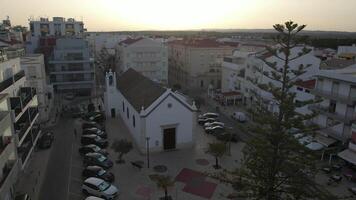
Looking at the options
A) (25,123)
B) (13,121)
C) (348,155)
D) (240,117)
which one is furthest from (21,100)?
(348,155)

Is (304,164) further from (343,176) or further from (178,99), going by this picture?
(178,99)

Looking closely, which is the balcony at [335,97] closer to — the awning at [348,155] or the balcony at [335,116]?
the balcony at [335,116]

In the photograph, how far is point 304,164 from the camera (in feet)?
56.7

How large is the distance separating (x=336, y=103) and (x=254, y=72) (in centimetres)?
1932

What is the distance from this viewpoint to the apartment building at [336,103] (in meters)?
32.2

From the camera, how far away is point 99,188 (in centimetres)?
2559

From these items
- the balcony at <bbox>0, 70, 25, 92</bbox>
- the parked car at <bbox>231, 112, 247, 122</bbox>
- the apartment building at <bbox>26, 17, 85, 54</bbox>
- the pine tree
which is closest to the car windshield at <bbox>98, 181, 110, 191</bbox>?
the balcony at <bbox>0, 70, 25, 92</bbox>

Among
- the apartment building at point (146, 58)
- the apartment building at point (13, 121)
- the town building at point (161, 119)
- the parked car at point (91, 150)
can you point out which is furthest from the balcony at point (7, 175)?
the apartment building at point (146, 58)

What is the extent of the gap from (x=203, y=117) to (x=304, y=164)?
1171 inches

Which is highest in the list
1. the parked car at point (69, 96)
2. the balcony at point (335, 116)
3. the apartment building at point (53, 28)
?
the apartment building at point (53, 28)

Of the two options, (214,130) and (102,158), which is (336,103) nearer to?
(214,130)

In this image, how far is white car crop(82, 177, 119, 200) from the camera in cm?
2538

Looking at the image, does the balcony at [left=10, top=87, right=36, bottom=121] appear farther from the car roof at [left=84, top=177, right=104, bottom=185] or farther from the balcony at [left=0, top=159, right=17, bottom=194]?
the car roof at [left=84, top=177, right=104, bottom=185]

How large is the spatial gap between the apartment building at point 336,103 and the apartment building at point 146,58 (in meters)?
38.8
